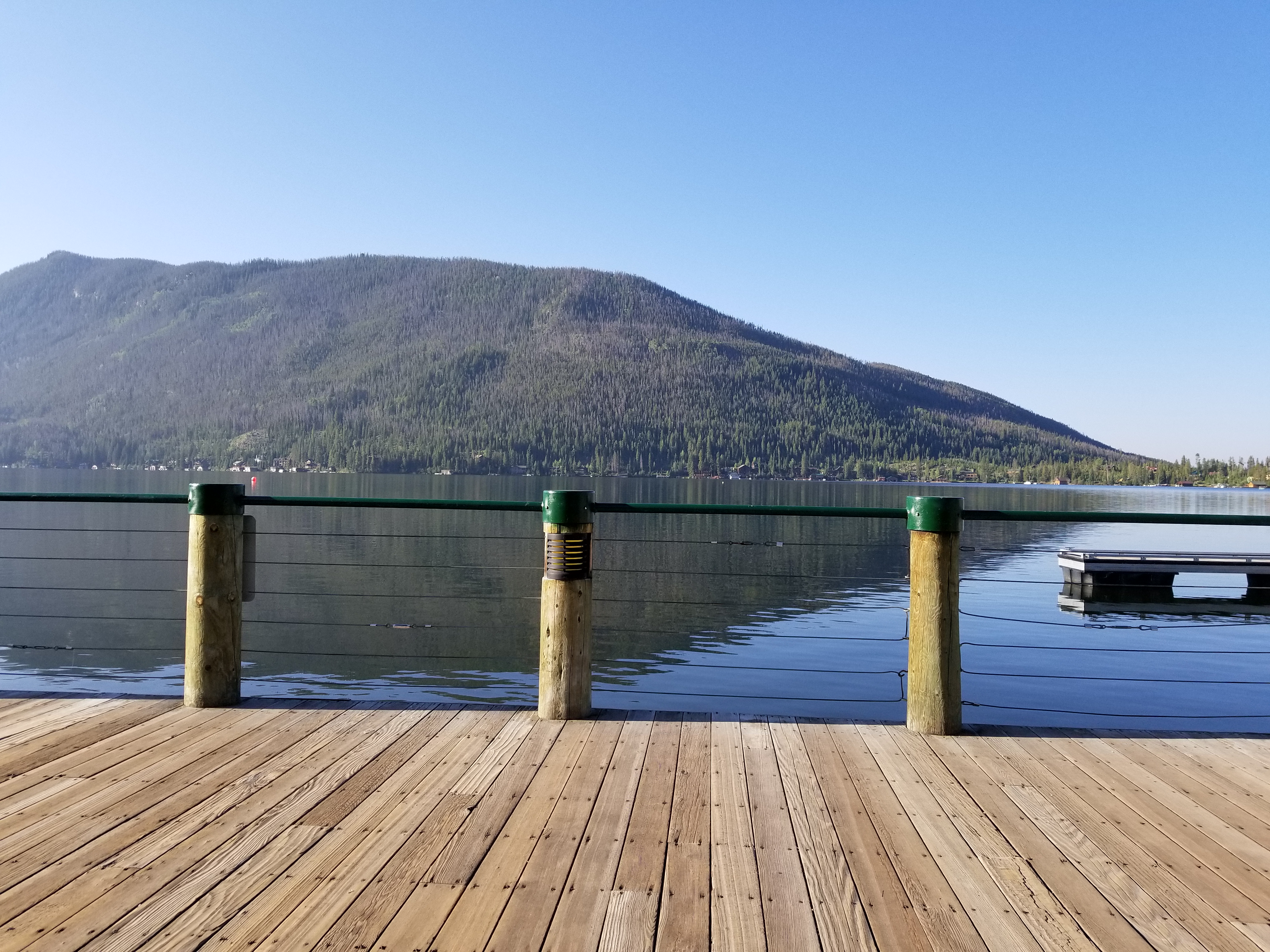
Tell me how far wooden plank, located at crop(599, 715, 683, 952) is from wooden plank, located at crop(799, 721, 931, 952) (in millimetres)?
509

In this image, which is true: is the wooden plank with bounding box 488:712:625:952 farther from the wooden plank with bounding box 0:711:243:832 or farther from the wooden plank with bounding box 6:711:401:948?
the wooden plank with bounding box 0:711:243:832

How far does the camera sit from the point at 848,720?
421 cm

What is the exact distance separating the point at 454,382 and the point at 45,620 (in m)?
184

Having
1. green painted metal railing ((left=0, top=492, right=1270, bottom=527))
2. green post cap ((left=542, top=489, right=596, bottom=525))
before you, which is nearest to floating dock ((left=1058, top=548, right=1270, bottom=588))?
green painted metal railing ((left=0, top=492, right=1270, bottom=527))

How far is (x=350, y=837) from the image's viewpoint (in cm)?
264

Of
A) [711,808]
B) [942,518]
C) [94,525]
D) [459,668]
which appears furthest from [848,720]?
[94,525]

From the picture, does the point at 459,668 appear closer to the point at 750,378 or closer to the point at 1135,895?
the point at 1135,895

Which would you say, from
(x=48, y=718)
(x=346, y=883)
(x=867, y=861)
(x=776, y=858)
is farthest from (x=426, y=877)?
(x=48, y=718)

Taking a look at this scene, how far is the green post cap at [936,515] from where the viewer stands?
13.1 ft

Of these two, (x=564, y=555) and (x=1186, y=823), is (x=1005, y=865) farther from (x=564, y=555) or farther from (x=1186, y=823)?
(x=564, y=555)

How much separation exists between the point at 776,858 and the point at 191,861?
1.56 m

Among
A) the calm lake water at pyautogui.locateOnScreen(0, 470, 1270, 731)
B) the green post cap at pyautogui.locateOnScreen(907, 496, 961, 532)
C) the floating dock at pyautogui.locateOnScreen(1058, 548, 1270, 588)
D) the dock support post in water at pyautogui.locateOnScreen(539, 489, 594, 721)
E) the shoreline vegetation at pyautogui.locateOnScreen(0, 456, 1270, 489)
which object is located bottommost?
the calm lake water at pyautogui.locateOnScreen(0, 470, 1270, 731)

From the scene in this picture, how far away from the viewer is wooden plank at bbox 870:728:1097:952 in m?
2.13

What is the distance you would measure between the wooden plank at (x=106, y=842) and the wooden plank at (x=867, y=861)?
1.88 metres
